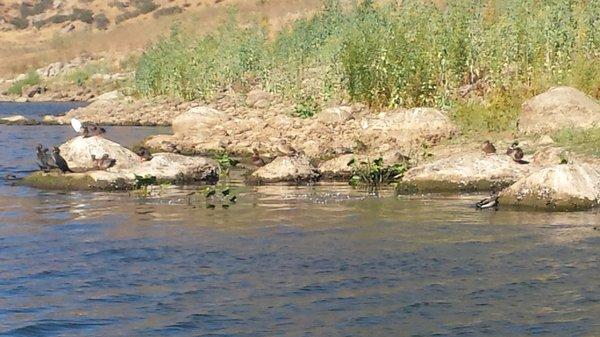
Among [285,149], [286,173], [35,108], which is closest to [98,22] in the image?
[35,108]

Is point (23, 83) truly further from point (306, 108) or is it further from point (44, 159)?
point (44, 159)

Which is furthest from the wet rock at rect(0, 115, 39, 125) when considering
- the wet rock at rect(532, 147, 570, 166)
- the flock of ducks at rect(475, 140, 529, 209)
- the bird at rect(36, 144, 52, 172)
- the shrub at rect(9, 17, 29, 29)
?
the shrub at rect(9, 17, 29, 29)

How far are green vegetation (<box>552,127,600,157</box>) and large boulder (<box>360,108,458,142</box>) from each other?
246 centimetres

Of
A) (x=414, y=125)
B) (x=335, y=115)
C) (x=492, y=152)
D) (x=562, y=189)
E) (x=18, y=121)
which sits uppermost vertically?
(x=18, y=121)

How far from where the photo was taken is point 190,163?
729 inches

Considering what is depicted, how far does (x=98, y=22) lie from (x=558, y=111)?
70027 millimetres

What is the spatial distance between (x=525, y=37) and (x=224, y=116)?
27.0ft

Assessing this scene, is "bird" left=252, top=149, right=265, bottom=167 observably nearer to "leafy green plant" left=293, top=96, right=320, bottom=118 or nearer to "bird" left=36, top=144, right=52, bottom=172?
"bird" left=36, top=144, right=52, bottom=172

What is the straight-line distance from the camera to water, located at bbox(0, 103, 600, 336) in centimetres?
862

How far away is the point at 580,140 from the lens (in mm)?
17906

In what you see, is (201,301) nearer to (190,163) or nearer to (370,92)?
(190,163)

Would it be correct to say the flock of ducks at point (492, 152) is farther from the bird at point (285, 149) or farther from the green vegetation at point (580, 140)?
the bird at point (285, 149)

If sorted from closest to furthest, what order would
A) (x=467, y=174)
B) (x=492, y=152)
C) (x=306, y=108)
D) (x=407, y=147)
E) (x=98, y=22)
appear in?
(x=467, y=174), (x=492, y=152), (x=407, y=147), (x=306, y=108), (x=98, y=22)

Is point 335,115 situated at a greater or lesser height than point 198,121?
lesser
